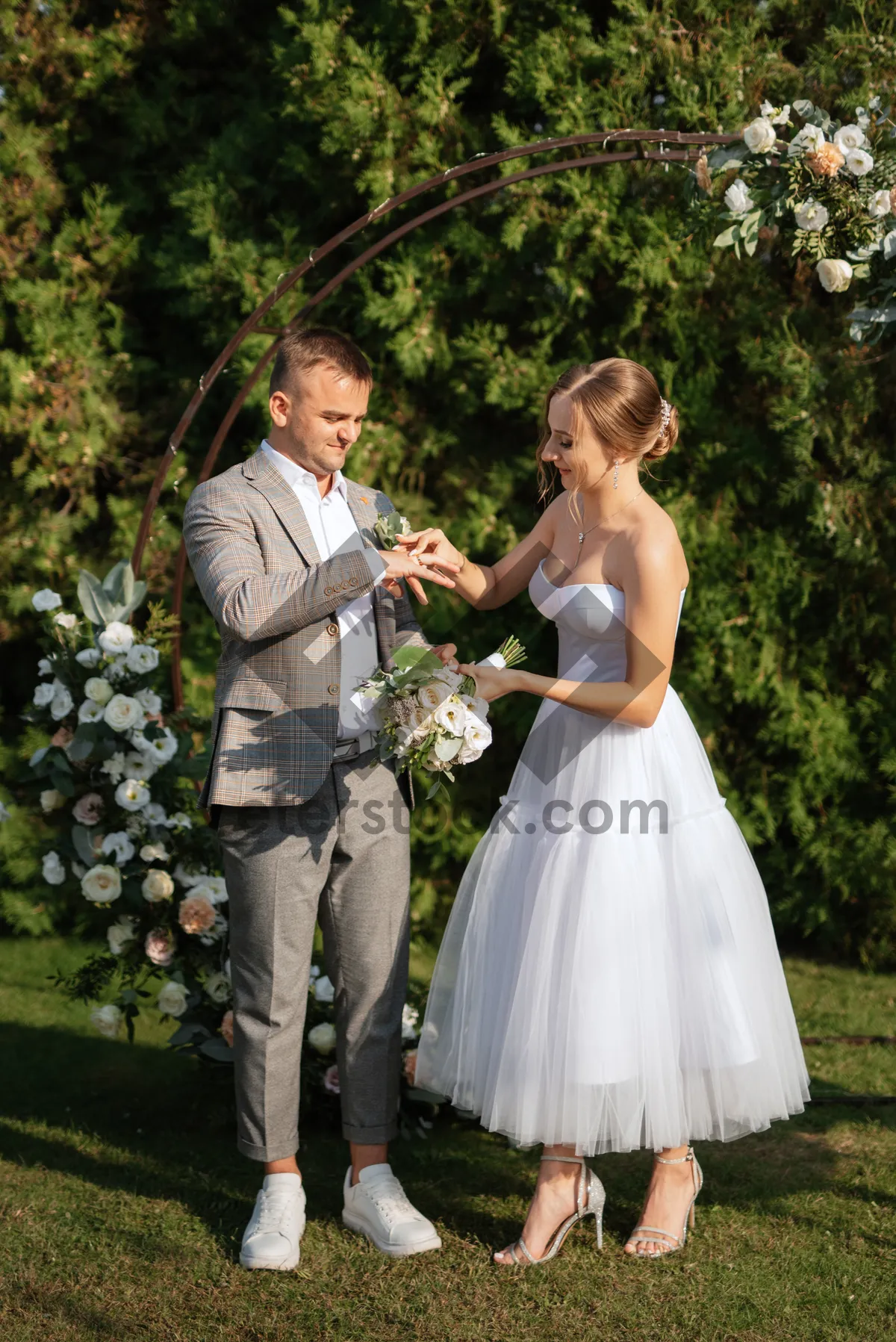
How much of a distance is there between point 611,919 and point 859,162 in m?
2.08

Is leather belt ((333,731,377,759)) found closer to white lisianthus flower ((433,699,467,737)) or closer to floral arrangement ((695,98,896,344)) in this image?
white lisianthus flower ((433,699,467,737))

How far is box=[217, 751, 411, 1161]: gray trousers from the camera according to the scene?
304 cm

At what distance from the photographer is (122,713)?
12.3ft

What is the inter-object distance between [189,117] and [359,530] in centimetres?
359

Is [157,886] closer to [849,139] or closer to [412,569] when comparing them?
[412,569]

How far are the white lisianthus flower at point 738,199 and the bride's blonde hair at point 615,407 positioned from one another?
2.08ft

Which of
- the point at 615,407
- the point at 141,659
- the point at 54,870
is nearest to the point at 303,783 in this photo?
the point at 141,659

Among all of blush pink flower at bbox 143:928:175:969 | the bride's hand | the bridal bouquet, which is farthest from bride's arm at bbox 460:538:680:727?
blush pink flower at bbox 143:928:175:969

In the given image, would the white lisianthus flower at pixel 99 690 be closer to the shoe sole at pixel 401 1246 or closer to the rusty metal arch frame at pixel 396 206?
the rusty metal arch frame at pixel 396 206

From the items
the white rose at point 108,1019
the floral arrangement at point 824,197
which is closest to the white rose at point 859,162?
the floral arrangement at point 824,197

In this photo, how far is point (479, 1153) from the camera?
3.82 meters

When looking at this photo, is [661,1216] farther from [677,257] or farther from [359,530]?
[677,257]

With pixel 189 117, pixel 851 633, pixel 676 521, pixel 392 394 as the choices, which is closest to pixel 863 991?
pixel 851 633

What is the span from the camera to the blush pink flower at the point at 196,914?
3.79 m
